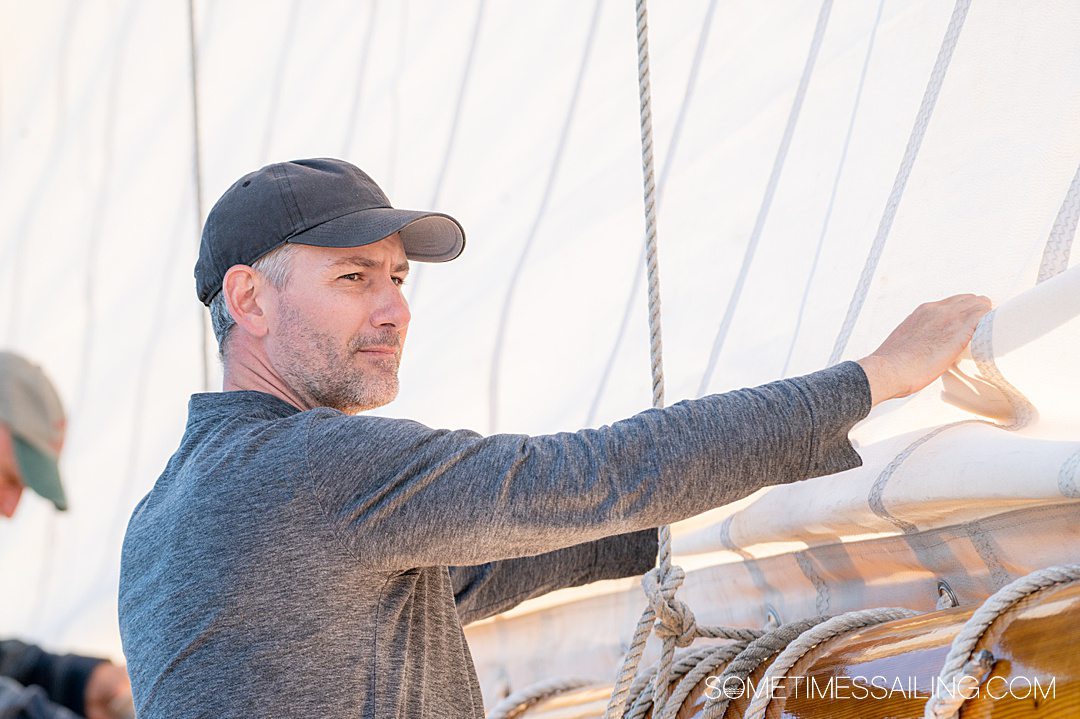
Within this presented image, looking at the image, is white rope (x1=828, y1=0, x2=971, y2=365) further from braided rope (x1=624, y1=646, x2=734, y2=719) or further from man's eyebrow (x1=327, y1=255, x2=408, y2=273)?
man's eyebrow (x1=327, y1=255, x2=408, y2=273)

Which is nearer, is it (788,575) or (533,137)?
(788,575)

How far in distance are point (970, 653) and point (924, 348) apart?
0.30 m

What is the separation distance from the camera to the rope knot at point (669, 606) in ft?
3.78

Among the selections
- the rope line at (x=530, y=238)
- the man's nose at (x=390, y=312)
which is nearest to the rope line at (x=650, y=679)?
the man's nose at (x=390, y=312)

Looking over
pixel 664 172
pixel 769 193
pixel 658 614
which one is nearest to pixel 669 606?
pixel 658 614

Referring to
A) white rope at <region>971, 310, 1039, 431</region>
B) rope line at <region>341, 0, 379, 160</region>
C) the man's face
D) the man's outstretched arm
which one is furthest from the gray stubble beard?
rope line at <region>341, 0, 379, 160</region>

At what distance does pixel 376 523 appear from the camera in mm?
1026

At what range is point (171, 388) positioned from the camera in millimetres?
2527

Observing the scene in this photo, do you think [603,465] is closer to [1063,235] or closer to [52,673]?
[1063,235]

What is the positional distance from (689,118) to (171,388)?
1371mm

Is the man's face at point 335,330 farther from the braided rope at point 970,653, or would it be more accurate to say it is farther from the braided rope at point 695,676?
the braided rope at point 970,653

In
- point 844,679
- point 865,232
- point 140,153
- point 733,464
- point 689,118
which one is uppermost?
point 140,153

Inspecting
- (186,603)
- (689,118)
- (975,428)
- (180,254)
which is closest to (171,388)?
(180,254)

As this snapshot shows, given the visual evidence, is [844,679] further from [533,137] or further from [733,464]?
[533,137]
